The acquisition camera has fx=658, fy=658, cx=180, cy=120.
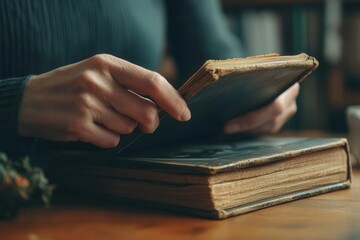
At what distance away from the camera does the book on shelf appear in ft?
2.33

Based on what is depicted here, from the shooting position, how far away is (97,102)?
752mm

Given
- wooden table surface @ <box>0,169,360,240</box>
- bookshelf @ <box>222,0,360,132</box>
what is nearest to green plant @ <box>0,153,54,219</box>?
wooden table surface @ <box>0,169,360,240</box>

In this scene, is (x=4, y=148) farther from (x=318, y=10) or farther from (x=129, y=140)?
(x=318, y=10)

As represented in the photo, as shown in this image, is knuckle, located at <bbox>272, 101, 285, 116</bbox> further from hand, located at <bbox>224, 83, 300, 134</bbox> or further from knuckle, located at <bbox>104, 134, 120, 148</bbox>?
knuckle, located at <bbox>104, 134, 120, 148</bbox>

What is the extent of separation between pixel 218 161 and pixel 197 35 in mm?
670

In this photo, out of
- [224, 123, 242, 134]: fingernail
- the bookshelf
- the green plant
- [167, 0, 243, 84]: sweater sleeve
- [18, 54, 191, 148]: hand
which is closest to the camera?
the green plant

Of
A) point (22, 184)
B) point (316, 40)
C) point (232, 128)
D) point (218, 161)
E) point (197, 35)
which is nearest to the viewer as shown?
point (22, 184)

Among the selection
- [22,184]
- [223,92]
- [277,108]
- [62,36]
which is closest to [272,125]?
[277,108]

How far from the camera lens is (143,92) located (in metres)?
0.73

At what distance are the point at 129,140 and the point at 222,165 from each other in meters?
0.14

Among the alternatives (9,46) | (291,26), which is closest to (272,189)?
(9,46)

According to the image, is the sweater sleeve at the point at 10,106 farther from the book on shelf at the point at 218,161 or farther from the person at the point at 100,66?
the book on shelf at the point at 218,161

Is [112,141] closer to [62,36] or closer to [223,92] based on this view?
[223,92]

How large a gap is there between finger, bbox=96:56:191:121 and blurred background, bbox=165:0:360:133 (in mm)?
1429
